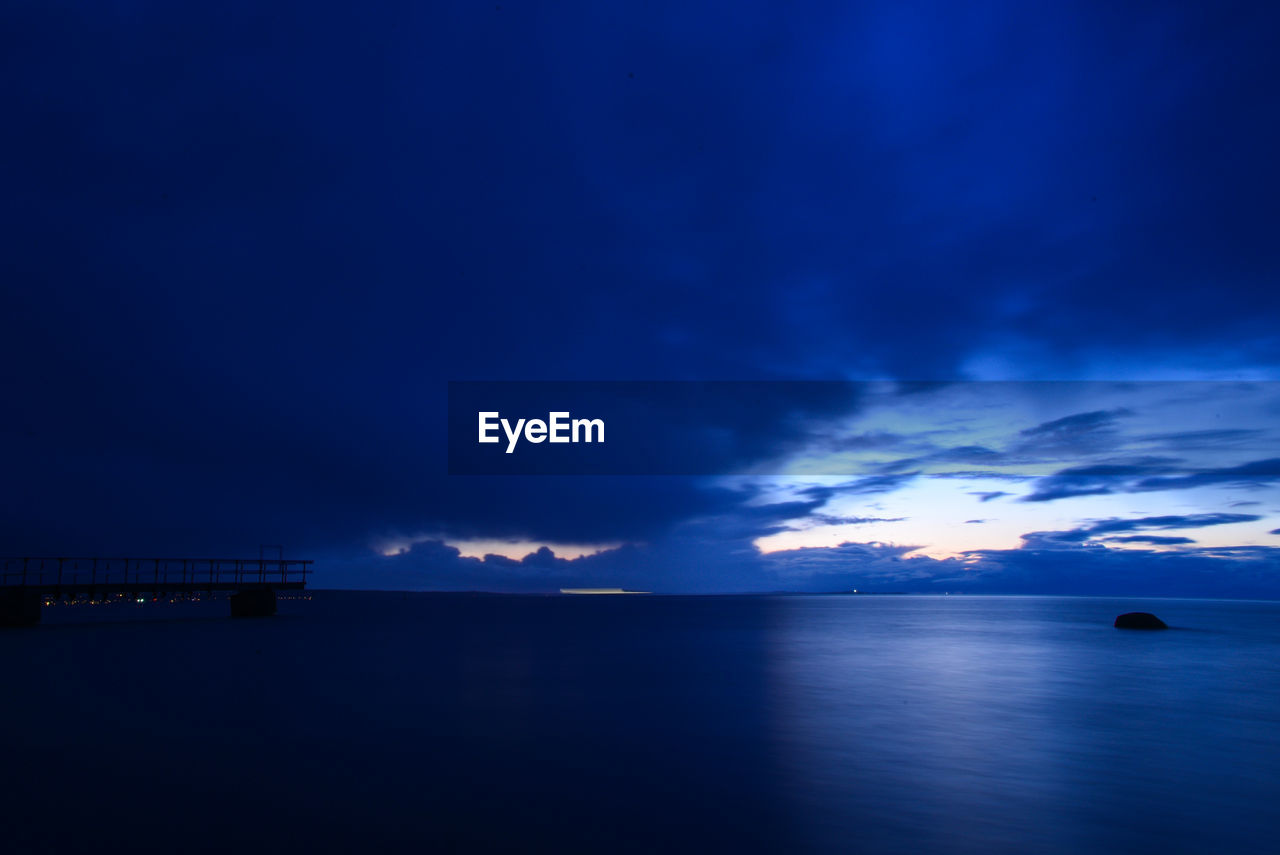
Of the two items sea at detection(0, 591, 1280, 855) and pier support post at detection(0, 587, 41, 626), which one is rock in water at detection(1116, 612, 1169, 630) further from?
pier support post at detection(0, 587, 41, 626)

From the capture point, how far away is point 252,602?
3856 inches

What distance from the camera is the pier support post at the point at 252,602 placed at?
9694 centimetres

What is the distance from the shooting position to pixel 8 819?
14688mm

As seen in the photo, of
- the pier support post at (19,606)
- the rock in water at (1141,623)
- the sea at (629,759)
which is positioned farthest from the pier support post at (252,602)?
the rock in water at (1141,623)

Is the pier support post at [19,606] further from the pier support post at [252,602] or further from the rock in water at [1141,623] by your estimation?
the rock in water at [1141,623]

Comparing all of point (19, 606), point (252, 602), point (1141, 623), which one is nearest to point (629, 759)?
point (19, 606)

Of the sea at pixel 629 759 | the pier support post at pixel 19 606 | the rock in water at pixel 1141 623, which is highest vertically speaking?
the pier support post at pixel 19 606

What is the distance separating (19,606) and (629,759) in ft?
242

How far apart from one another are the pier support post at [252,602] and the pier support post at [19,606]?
2809cm

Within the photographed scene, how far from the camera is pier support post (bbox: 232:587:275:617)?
96.9 metres

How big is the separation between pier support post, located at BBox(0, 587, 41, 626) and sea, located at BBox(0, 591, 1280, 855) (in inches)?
1019

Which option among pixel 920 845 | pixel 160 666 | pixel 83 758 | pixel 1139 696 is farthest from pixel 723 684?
pixel 160 666

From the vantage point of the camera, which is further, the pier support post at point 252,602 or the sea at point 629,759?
the pier support post at point 252,602

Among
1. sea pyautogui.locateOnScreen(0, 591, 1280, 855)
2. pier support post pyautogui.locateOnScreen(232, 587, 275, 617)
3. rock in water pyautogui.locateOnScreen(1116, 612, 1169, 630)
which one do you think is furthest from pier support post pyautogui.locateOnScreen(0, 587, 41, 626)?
rock in water pyautogui.locateOnScreen(1116, 612, 1169, 630)
